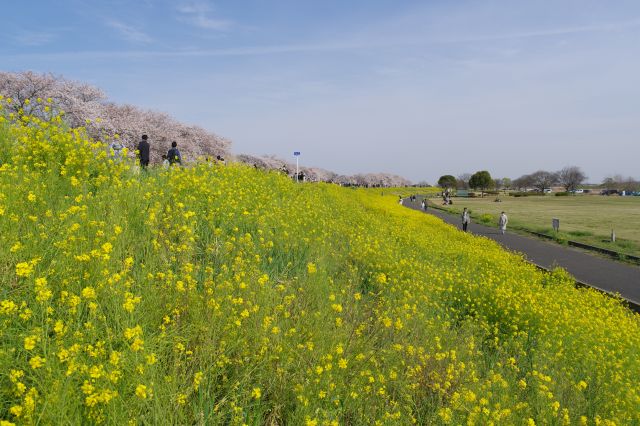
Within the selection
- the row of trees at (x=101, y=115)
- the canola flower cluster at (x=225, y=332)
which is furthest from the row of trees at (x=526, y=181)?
the canola flower cluster at (x=225, y=332)

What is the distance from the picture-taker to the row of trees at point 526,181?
11100 cm

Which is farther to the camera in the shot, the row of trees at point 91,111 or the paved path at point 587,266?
the row of trees at point 91,111

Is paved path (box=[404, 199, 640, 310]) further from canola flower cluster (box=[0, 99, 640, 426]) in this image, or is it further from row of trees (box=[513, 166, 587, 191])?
row of trees (box=[513, 166, 587, 191])

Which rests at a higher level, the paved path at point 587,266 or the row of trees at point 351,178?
the row of trees at point 351,178

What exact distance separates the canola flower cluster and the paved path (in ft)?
16.8

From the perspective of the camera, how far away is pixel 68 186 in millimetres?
7340

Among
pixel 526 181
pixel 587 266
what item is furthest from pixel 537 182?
pixel 587 266

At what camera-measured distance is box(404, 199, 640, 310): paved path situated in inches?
524

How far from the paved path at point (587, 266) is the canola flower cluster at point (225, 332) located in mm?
5108

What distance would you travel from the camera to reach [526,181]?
161 meters

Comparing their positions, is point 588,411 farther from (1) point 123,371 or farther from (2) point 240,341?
(1) point 123,371

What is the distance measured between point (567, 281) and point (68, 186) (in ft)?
38.7

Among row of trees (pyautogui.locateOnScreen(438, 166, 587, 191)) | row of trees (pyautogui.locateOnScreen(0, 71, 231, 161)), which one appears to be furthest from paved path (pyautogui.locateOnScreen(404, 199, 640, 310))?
row of trees (pyautogui.locateOnScreen(438, 166, 587, 191))

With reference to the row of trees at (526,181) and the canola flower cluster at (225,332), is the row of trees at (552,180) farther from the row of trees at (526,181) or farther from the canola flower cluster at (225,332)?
the canola flower cluster at (225,332)
